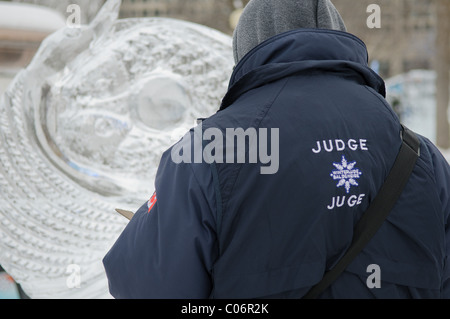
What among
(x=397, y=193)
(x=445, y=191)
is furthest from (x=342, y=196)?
(x=445, y=191)

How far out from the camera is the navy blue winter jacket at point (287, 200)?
1008 mm

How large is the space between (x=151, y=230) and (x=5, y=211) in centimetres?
136

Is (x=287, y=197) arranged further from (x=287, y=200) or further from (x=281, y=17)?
(x=281, y=17)

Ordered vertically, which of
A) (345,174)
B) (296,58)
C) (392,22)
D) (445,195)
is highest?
(296,58)

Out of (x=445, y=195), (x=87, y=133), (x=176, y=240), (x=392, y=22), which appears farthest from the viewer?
(x=392, y=22)

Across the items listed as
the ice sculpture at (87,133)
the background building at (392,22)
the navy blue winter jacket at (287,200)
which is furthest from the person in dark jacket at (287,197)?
the background building at (392,22)

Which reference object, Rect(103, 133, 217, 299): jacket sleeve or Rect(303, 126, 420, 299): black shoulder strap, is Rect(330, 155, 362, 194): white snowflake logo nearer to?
Rect(303, 126, 420, 299): black shoulder strap

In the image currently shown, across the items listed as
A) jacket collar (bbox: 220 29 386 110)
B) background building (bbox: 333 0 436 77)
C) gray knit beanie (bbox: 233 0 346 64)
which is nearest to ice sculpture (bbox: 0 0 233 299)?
gray knit beanie (bbox: 233 0 346 64)

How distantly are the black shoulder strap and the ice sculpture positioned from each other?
1361 millimetres

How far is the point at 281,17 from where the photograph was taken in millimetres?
1175

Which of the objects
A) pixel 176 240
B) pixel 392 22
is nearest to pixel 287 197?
pixel 176 240

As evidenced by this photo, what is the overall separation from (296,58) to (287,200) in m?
0.31

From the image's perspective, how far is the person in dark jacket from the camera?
3.31 feet

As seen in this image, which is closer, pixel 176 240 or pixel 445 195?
pixel 176 240
